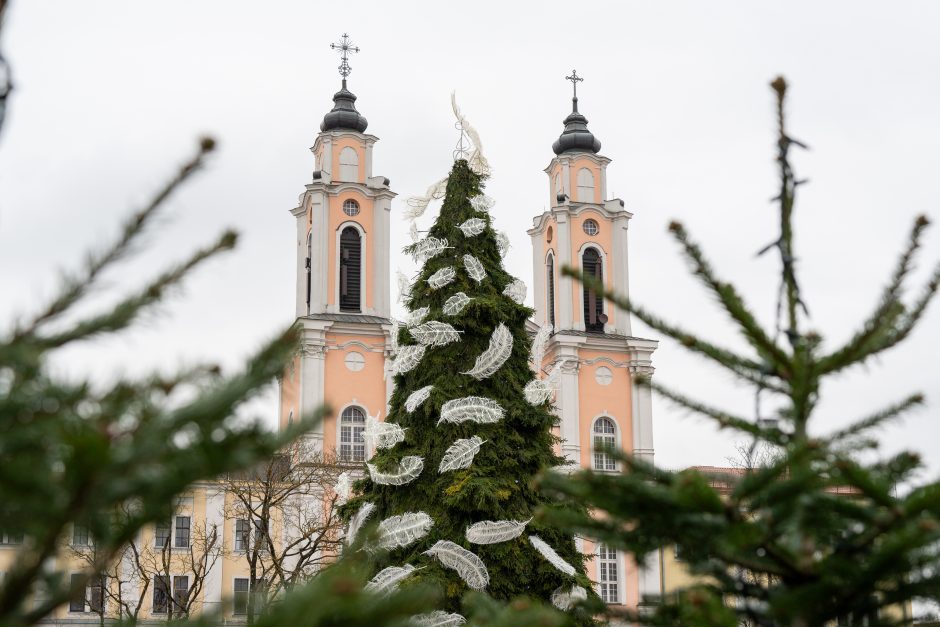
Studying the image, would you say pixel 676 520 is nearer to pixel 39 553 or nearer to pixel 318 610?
pixel 318 610

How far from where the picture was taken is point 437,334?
15141 mm

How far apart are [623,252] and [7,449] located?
4226cm

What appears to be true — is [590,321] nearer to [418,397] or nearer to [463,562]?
[418,397]

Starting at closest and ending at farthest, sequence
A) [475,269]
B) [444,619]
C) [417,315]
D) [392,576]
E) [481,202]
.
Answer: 1. [444,619]
2. [392,576]
3. [417,315]
4. [475,269]
5. [481,202]

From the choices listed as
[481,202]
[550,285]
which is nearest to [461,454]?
[481,202]

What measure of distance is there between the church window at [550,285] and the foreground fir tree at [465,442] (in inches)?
1020

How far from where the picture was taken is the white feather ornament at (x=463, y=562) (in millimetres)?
13297

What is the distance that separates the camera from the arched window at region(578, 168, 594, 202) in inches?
1740

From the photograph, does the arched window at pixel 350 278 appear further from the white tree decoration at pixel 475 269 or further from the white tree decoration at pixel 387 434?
the white tree decoration at pixel 387 434

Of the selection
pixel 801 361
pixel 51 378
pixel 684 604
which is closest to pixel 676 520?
pixel 684 604

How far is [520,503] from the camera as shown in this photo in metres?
14.2

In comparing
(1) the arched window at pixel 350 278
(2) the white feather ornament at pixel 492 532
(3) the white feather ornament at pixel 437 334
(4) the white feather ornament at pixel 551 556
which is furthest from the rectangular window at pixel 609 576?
(2) the white feather ornament at pixel 492 532

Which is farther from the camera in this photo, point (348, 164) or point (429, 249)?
point (348, 164)

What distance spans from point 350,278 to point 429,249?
24.4 meters
